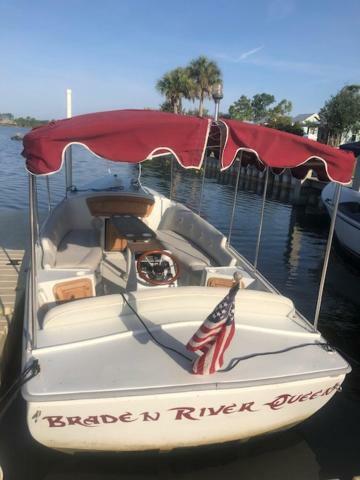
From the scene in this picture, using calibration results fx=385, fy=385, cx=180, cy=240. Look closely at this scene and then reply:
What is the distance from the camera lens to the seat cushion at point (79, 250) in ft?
20.8

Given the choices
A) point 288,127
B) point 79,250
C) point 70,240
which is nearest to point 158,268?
point 79,250

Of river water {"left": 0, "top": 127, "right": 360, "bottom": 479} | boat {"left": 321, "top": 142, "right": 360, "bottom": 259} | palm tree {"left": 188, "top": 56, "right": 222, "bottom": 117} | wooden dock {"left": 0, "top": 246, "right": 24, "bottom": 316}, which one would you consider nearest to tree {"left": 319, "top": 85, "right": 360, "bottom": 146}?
palm tree {"left": 188, "top": 56, "right": 222, "bottom": 117}

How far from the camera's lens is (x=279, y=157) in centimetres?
387

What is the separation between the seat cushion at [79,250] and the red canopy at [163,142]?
2.65 m

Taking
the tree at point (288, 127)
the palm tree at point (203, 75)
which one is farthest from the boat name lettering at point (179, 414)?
the palm tree at point (203, 75)

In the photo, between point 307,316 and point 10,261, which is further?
A: point 307,316

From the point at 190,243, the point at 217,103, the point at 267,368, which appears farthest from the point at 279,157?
the point at 190,243

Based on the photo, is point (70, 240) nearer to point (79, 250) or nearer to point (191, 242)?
point (79, 250)

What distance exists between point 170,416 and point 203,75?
55.8 meters

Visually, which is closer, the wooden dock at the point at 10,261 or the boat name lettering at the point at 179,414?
the boat name lettering at the point at 179,414

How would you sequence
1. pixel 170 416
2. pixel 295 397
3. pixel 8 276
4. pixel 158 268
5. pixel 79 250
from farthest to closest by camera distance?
pixel 79 250
pixel 8 276
pixel 158 268
pixel 295 397
pixel 170 416

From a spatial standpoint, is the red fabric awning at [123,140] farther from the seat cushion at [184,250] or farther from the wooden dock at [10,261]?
the seat cushion at [184,250]

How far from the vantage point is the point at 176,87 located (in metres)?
53.1

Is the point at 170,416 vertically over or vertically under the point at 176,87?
under
